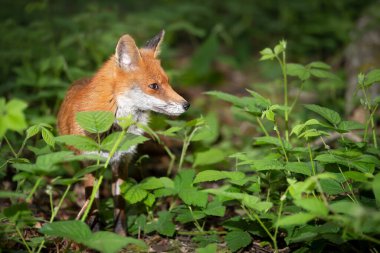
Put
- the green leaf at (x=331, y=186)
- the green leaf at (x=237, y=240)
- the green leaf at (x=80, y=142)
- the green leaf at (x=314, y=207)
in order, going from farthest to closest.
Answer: the green leaf at (x=237, y=240)
the green leaf at (x=331, y=186)
the green leaf at (x=80, y=142)
the green leaf at (x=314, y=207)

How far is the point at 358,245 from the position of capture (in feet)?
11.9

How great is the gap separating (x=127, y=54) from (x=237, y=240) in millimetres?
2183

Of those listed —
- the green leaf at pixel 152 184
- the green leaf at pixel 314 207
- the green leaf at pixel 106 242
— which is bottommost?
the green leaf at pixel 152 184

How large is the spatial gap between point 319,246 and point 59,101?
4224mm

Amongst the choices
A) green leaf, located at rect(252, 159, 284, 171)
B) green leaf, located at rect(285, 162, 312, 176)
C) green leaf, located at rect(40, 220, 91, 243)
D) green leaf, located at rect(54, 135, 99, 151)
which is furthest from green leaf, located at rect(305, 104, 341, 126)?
green leaf, located at rect(40, 220, 91, 243)

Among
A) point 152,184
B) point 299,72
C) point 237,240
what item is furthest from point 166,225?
point 299,72

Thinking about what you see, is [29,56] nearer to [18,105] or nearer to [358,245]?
[18,105]

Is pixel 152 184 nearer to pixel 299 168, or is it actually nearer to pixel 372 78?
pixel 299 168

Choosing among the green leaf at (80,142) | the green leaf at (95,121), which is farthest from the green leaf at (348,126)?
the green leaf at (80,142)

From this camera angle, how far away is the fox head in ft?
14.1

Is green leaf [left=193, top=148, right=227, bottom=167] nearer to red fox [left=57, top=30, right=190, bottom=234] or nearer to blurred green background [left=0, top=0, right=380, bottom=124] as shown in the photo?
red fox [left=57, top=30, right=190, bottom=234]

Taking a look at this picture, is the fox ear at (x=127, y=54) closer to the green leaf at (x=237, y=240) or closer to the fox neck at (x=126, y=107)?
the fox neck at (x=126, y=107)

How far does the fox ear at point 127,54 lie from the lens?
4238mm

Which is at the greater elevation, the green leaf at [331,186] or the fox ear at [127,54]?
the fox ear at [127,54]
